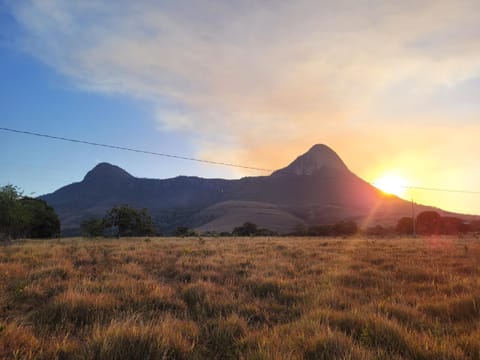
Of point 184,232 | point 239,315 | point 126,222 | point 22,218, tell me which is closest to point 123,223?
point 126,222

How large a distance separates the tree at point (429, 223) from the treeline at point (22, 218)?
7635cm

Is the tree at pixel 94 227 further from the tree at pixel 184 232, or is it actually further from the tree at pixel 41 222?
the tree at pixel 184 232

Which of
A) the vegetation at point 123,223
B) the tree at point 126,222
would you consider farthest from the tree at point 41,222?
the tree at point 126,222

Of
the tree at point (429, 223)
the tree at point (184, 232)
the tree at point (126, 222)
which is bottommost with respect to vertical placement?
the tree at point (184, 232)

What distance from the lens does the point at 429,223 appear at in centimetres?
7812

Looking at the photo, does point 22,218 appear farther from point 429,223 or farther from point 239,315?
point 429,223

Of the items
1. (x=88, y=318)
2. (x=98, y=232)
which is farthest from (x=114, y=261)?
(x=98, y=232)

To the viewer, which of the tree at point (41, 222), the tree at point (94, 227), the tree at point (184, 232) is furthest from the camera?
the tree at point (184, 232)

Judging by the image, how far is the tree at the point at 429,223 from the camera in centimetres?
7457

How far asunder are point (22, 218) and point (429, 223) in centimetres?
8228

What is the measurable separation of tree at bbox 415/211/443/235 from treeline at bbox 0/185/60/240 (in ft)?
250

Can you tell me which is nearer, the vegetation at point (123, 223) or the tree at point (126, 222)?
the vegetation at point (123, 223)

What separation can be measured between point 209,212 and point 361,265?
622ft

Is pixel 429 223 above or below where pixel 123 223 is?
above
